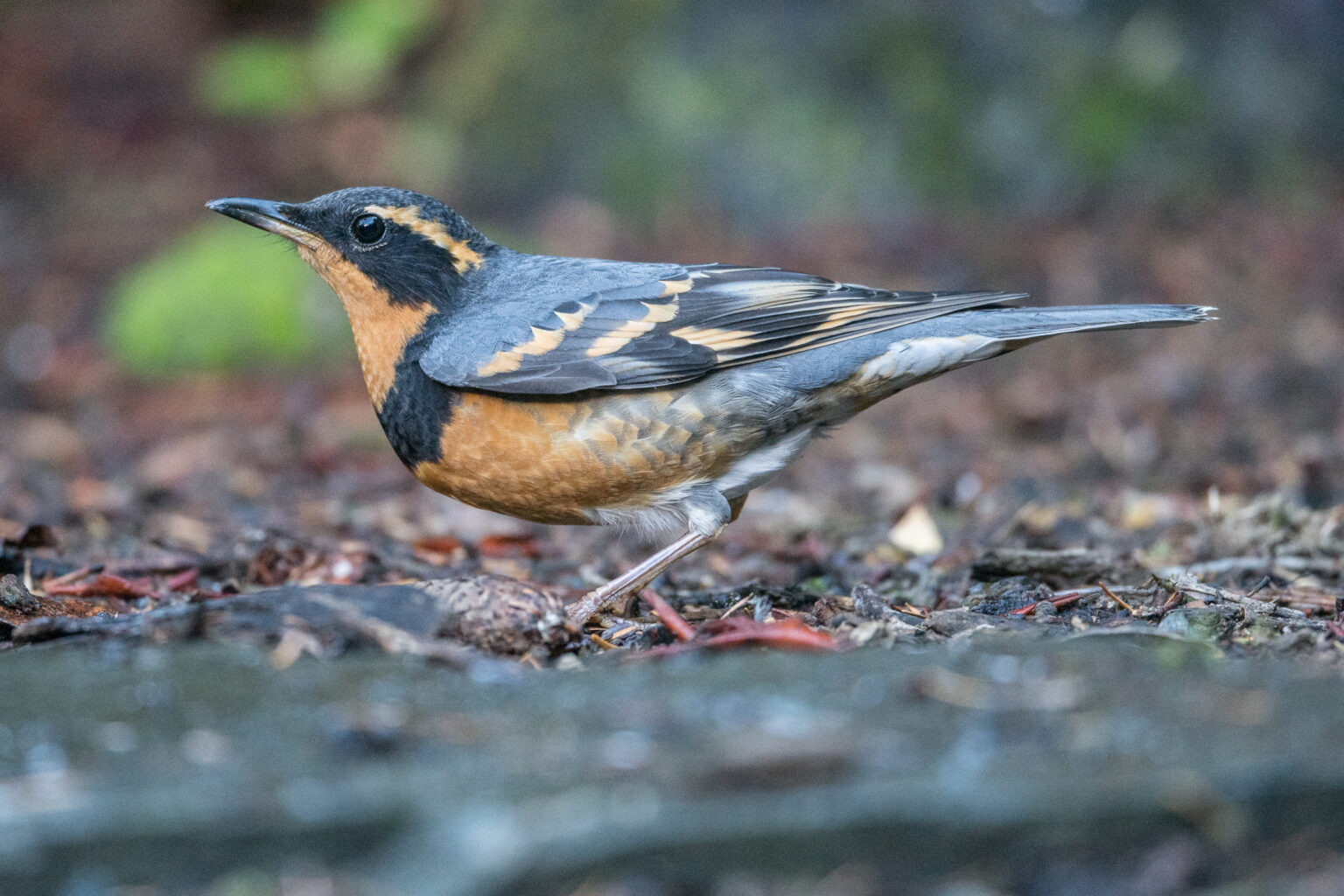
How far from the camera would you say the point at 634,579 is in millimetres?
4836

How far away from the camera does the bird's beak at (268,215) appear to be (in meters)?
5.17

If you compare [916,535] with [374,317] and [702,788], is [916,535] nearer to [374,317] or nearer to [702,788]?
[374,317]

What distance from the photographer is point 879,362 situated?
505cm

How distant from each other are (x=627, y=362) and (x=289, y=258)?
28.0ft

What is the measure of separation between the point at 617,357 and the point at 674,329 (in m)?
0.25

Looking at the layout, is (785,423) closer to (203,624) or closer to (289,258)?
(203,624)

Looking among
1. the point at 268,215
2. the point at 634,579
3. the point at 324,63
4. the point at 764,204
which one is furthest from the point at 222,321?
the point at 634,579

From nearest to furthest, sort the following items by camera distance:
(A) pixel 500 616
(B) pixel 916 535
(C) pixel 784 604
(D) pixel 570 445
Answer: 1. (A) pixel 500 616
2. (C) pixel 784 604
3. (D) pixel 570 445
4. (B) pixel 916 535

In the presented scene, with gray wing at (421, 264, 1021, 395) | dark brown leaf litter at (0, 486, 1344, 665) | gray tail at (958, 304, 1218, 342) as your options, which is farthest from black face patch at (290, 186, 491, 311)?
gray tail at (958, 304, 1218, 342)

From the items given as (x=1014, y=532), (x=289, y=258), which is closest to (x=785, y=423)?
(x=1014, y=532)

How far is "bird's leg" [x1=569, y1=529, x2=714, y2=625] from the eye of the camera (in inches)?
177

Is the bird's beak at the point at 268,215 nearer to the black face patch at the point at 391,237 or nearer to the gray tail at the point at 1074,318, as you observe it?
the black face patch at the point at 391,237

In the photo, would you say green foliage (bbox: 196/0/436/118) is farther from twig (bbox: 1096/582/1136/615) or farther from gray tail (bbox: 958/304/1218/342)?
twig (bbox: 1096/582/1136/615)

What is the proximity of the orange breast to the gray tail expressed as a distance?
1.10 m
